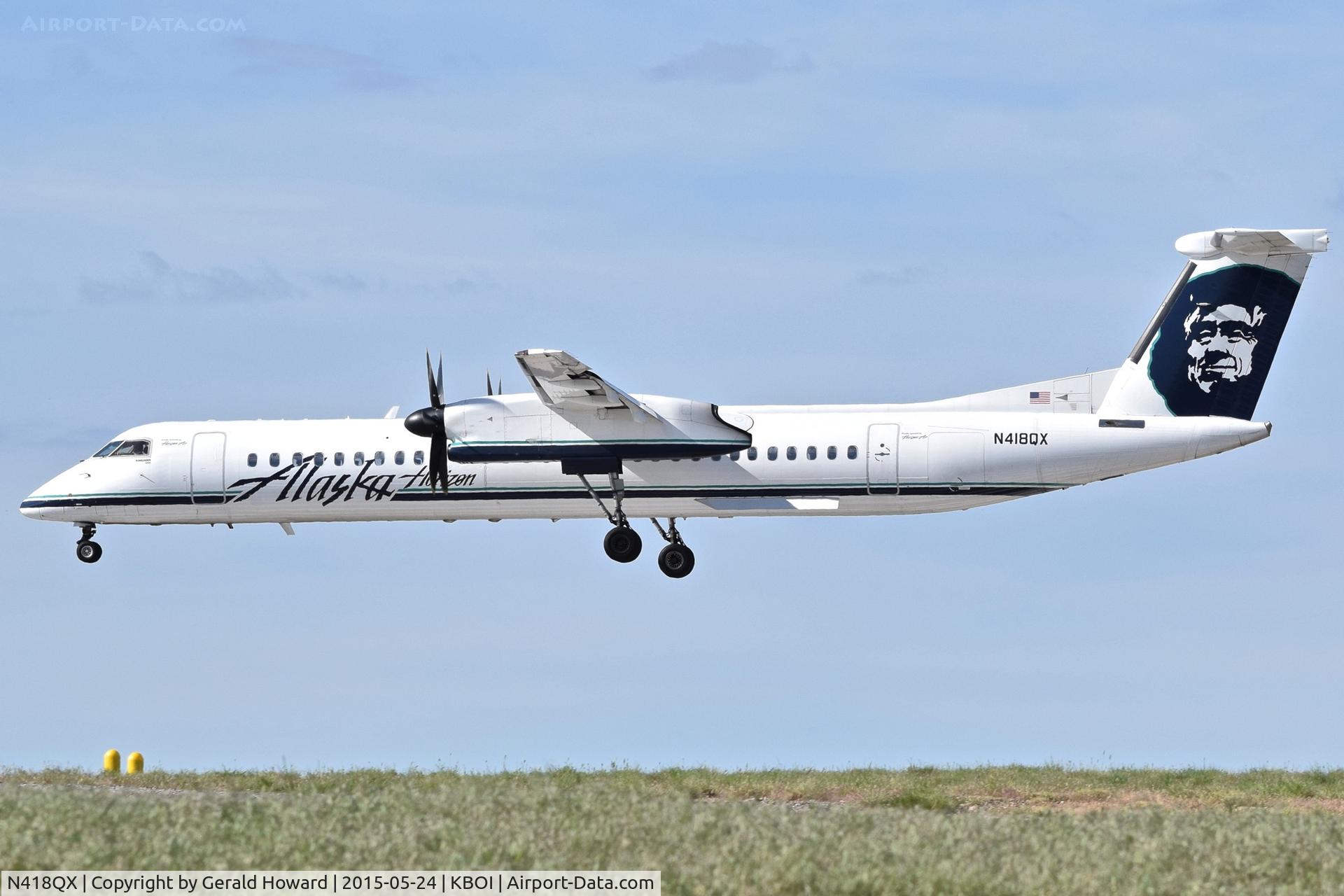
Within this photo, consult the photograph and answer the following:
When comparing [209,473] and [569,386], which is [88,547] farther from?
[569,386]

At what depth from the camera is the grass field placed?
13680 millimetres

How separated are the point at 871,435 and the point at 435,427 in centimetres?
854

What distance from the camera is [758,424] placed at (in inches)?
1183

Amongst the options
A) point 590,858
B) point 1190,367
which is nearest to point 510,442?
point 1190,367

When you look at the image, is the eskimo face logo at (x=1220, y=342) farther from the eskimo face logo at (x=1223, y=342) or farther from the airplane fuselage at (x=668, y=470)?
the airplane fuselage at (x=668, y=470)

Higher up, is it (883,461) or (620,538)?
(883,461)

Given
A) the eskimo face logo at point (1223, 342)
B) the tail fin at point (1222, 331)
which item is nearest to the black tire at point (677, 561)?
the tail fin at point (1222, 331)

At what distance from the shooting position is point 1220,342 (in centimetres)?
2936

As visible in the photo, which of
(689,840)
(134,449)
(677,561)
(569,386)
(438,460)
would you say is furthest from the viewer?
(134,449)

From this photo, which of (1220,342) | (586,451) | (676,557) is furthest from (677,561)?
(1220,342)

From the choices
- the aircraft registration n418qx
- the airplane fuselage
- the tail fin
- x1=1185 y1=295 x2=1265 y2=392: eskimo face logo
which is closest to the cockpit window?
the airplane fuselage

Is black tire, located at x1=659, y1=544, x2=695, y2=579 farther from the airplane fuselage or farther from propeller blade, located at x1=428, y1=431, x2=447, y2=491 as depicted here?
propeller blade, located at x1=428, y1=431, x2=447, y2=491

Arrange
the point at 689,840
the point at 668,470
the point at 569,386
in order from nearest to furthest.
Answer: the point at 689,840 < the point at 569,386 < the point at 668,470

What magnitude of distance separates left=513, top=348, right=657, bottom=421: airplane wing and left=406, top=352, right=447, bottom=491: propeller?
6.91 ft
